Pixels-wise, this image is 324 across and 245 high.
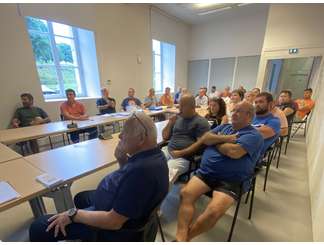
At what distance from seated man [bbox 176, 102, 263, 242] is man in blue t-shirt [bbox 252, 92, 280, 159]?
0.44 m

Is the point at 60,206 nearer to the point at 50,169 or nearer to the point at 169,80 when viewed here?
the point at 50,169

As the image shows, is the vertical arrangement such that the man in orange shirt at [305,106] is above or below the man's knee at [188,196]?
above

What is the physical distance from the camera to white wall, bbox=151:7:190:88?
5809 mm

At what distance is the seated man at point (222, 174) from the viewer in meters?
1.30

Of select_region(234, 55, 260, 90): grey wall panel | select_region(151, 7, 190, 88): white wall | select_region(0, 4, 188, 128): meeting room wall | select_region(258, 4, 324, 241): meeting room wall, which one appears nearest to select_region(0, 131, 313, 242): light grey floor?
select_region(0, 4, 188, 128): meeting room wall

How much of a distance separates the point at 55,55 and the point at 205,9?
467 centimetres

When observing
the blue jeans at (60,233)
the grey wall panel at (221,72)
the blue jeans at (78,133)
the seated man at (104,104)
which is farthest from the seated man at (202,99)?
the blue jeans at (60,233)

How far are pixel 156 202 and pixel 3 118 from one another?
370 centimetres

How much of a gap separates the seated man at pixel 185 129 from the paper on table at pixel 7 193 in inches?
46.7

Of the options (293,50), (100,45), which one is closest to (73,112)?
(100,45)

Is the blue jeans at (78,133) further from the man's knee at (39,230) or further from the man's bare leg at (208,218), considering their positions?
the man's bare leg at (208,218)

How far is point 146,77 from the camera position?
5914 millimetres

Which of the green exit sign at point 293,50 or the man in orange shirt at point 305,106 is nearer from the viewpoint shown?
the man in orange shirt at point 305,106

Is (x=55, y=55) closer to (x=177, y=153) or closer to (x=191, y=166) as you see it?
(x=177, y=153)
